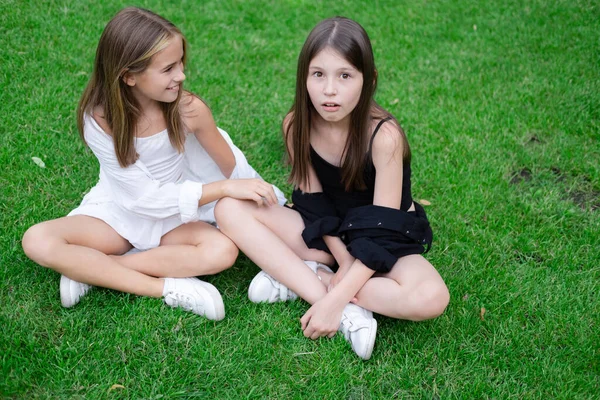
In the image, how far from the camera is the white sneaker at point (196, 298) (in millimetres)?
2707

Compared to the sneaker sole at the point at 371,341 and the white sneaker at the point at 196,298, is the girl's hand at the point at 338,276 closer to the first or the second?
the sneaker sole at the point at 371,341

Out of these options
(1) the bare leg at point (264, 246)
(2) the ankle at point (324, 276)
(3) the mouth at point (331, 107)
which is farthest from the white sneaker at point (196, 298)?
(3) the mouth at point (331, 107)

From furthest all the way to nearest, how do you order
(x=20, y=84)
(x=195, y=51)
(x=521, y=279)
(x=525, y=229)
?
1. (x=195, y=51)
2. (x=20, y=84)
3. (x=525, y=229)
4. (x=521, y=279)

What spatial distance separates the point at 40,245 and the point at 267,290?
963 mm

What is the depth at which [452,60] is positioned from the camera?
5.01 meters

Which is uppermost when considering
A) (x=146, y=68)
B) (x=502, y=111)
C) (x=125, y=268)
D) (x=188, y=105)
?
(x=146, y=68)

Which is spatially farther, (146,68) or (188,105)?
(188,105)

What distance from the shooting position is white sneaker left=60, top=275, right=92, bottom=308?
2680 millimetres

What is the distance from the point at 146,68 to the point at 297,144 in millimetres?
732

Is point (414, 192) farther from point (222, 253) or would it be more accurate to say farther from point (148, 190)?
point (148, 190)

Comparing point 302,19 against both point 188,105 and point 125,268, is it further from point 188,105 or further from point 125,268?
point 125,268

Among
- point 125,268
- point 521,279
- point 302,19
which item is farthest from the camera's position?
point 302,19

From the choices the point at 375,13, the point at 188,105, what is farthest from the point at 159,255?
the point at 375,13

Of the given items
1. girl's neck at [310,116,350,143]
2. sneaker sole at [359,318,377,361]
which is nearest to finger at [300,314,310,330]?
sneaker sole at [359,318,377,361]
